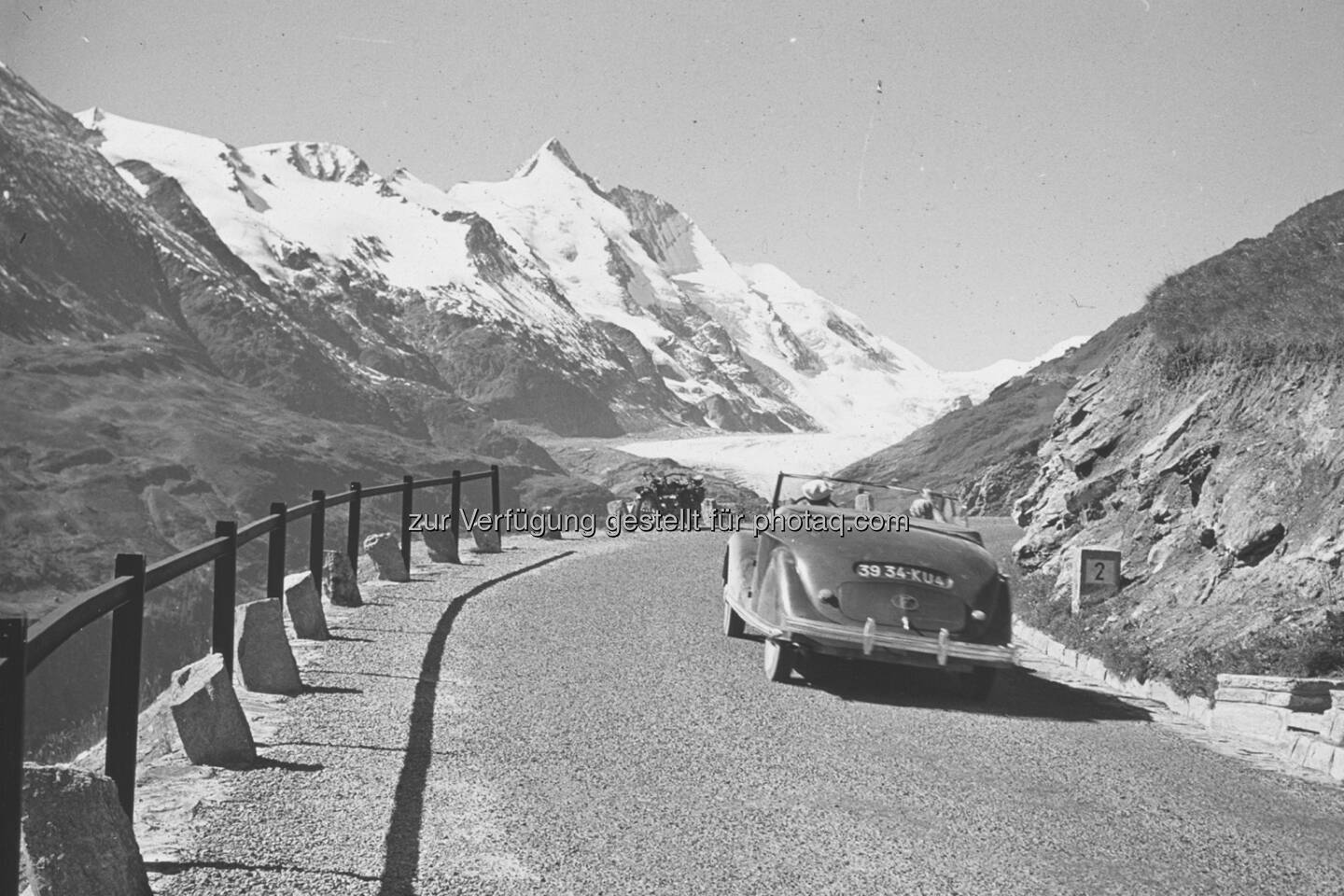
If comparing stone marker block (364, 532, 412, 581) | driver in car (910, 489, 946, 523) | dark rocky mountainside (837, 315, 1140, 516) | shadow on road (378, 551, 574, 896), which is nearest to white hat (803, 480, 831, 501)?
driver in car (910, 489, 946, 523)

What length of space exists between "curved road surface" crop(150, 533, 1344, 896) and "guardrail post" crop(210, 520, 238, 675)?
1.89 ft

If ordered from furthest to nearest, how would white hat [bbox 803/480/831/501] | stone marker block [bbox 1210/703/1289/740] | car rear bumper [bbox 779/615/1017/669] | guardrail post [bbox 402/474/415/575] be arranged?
guardrail post [bbox 402/474/415/575], white hat [bbox 803/480/831/501], car rear bumper [bbox 779/615/1017/669], stone marker block [bbox 1210/703/1289/740]

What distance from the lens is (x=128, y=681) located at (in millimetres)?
5680

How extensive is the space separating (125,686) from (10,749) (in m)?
1.71

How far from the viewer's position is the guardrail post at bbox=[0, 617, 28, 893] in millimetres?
3918

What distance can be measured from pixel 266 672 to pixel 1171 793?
5695 mm

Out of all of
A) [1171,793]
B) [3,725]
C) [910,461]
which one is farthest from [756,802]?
[910,461]

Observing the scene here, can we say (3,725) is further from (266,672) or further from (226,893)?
(266,672)

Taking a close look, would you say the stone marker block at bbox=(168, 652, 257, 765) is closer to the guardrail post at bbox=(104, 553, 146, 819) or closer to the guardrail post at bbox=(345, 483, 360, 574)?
the guardrail post at bbox=(104, 553, 146, 819)

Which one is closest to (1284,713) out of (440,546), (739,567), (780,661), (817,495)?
(780,661)

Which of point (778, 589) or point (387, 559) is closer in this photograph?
point (778, 589)

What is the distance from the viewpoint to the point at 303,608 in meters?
10.8

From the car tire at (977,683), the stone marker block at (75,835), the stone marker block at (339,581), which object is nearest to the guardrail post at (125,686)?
the stone marker block at (75,835)

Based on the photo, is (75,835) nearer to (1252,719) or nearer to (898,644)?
(898,644)
